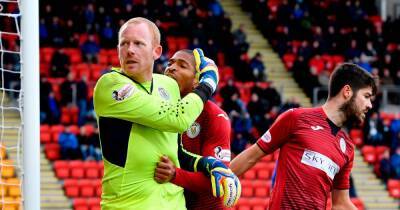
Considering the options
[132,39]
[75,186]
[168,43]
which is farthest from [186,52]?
[168,43]

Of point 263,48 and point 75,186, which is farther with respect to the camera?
point 263,48

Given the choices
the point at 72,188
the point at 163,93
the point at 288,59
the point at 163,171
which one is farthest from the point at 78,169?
the point at 163,171

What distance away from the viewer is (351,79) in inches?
252

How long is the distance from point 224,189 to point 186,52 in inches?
51.5

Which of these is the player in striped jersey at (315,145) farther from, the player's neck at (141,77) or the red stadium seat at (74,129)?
the red stadium seat at (74,129)

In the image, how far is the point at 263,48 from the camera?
24531 mm

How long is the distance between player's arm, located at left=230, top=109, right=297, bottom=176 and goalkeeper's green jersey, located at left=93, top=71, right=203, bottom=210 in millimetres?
1355

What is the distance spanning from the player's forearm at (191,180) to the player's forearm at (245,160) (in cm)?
93

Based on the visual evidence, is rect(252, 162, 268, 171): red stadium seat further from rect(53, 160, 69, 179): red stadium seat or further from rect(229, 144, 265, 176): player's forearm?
rect(229, 144, 265, 176): player's forearm

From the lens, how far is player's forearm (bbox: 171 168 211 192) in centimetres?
526

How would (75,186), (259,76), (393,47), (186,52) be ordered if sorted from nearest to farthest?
1. (186,52)
2. (75,186)
3. (259,76)
4. (393,47)

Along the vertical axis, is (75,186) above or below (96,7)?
below

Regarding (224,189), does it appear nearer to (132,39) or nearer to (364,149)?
(132,39)

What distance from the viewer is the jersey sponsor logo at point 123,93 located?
4973 mm
